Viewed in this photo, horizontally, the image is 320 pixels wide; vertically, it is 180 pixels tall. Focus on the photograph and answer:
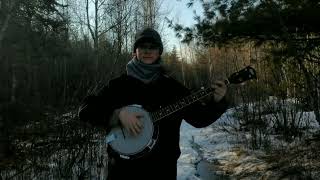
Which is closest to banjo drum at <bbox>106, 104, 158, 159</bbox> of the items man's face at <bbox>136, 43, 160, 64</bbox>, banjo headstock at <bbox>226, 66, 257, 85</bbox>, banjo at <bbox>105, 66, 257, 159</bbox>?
banjo at <bbox>105, 66, 257, 159</bbox>

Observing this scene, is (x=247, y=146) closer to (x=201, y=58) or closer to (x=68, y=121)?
(x=68, y=121)

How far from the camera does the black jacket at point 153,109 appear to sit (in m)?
2.70

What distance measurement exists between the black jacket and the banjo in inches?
2.2

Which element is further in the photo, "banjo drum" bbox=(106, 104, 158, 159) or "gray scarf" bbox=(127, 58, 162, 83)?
"gray scarf" bbox=(127, 58, 162, 83)

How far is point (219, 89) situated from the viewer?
265cm

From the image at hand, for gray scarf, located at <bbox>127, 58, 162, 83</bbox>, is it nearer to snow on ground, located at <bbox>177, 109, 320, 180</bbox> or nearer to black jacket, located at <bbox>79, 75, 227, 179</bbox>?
black jacket, located at <bbox>79, 75, 227, 179</bbox>

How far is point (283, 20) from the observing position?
6363 mm

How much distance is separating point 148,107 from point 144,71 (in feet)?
0.69

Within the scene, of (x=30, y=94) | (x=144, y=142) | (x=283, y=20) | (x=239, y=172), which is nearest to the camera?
(x=144, y=142)

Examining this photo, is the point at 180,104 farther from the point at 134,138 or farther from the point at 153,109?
the point at 134,138

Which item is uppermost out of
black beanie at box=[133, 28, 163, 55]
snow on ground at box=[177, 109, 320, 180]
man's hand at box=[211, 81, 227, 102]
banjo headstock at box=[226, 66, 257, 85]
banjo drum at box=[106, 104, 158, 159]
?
black beanie at box=[133, 28, 163, 55]

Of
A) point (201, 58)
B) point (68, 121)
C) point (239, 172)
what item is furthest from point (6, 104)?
Result: point (201, 58)

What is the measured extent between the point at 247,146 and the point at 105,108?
7174 mm

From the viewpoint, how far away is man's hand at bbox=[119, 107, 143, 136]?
2.64 meters
